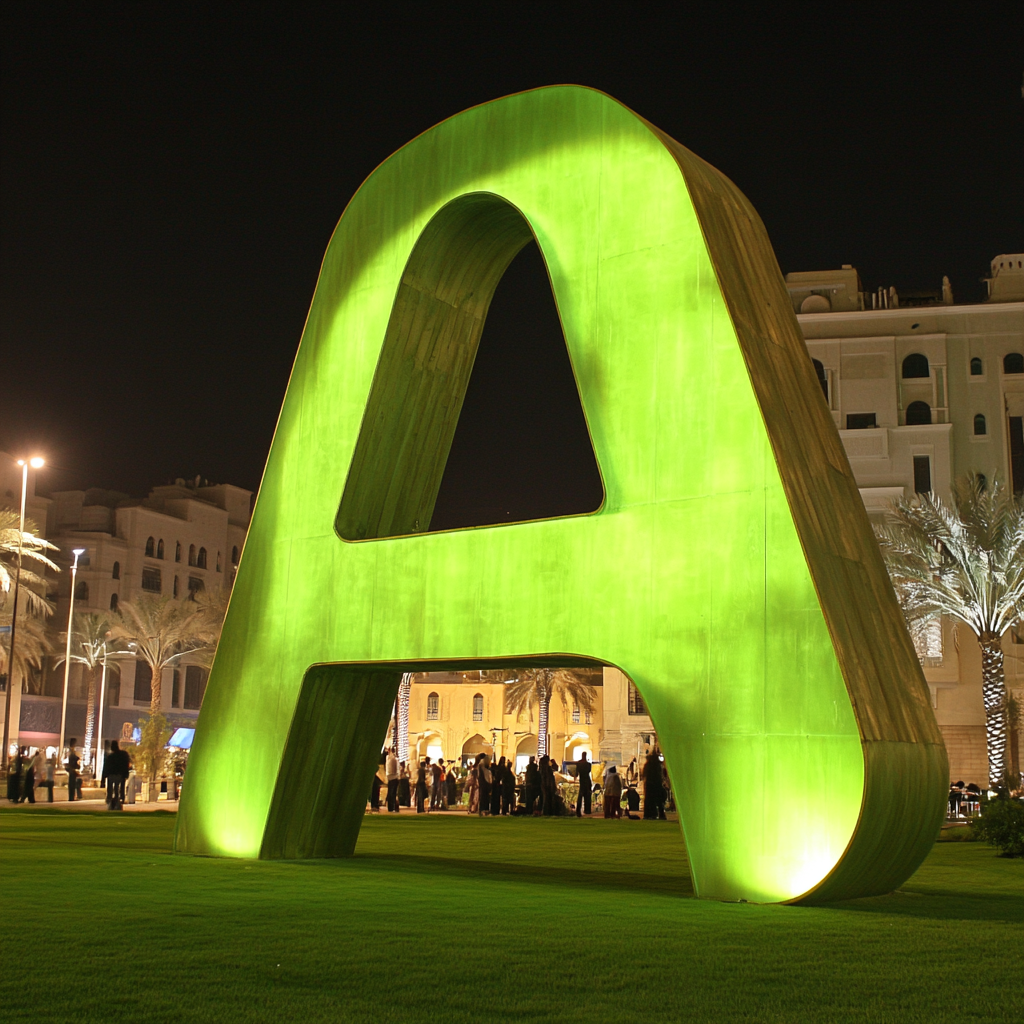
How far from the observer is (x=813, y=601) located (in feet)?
34.0

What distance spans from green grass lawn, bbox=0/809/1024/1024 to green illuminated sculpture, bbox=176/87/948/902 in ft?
2.86

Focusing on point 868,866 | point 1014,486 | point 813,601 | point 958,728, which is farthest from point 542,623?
point 1014,486

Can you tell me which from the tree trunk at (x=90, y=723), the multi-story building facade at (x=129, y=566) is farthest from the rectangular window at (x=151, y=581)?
the tree trunk at (x=90, y=723)

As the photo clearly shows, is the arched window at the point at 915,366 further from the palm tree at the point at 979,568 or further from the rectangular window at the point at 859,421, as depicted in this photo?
the palm tree at the point at 979,568

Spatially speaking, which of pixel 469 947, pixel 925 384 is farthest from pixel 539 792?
pixel 925 384

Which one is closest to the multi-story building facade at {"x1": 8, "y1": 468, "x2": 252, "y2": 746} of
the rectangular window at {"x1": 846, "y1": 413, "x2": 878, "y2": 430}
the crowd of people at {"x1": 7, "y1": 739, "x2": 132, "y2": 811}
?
the crowd of people at {"x1": 7, "y1": 739, "x2": 132, "y2": 811}

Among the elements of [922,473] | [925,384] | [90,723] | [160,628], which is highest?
[925,384]

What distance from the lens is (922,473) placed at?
60.6 m

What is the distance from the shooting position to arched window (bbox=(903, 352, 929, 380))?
62156mm

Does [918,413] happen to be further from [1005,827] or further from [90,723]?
[1005,827]

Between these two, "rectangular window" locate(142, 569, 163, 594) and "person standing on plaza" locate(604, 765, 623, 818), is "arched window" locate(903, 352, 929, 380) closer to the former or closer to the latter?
"person standing on plaza" locate(604, 765, 623, 818)

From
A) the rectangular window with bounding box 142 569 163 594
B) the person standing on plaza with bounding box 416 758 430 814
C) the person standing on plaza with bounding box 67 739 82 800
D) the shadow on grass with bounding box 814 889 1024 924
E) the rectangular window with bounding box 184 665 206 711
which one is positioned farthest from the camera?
the rectangular window with bounding box 184 665 206 711

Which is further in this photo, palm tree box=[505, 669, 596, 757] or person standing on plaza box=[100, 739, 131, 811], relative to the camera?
palm tree box=[505, 669, 596, 757]

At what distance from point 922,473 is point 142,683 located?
5213 cm
